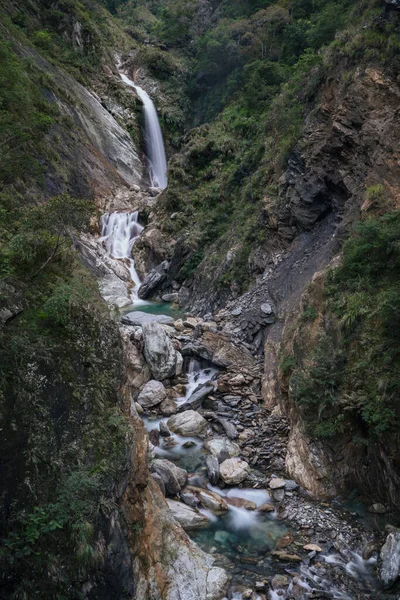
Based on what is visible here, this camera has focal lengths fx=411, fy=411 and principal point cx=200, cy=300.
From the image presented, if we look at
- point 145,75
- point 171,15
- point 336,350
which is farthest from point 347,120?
point 171,15

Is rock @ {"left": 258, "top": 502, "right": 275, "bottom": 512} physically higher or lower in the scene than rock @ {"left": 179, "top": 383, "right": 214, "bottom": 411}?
higher

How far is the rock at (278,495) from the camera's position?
8.55 metres

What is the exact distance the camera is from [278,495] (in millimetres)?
8633

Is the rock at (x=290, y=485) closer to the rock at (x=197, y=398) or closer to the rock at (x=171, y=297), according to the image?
the rock at (x=197, y=398)

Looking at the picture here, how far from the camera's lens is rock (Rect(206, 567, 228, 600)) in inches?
241

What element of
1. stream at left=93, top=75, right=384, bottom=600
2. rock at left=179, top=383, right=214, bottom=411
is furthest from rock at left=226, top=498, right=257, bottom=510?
rock at left=179, top=383, right=214, bottom=411

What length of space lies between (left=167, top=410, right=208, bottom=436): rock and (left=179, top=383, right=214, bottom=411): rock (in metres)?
0.55

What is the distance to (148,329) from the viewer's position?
1456 cm

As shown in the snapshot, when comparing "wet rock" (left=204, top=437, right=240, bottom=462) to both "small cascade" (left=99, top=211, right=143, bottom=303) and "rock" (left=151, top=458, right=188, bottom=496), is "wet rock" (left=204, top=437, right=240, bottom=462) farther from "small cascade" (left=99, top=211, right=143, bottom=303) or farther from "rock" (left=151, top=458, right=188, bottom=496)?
"small cascade" (left=99, top=211, right=143, bottom=303)

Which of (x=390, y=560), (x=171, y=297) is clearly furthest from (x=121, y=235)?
(x=390, y=560)

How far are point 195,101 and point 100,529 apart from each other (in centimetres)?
4359

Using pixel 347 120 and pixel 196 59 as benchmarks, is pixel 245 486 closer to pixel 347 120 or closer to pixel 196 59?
pixel 347 120

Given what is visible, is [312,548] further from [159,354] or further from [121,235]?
[121,235]

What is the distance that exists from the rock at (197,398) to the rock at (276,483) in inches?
146
